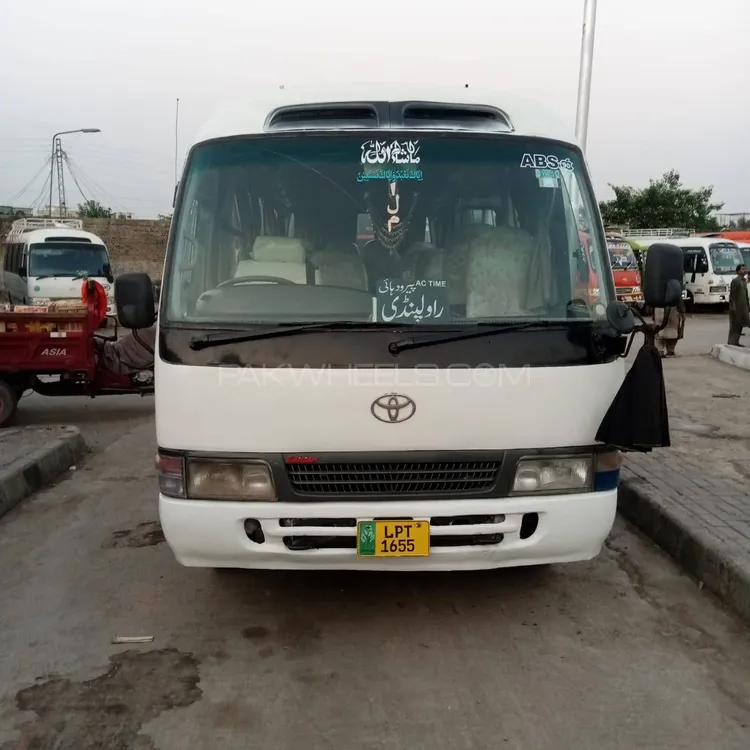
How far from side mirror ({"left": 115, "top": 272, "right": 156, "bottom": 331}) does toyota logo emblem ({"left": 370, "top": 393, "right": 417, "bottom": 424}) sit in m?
1.28

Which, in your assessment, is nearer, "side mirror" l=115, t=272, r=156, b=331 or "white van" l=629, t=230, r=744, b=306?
"side mirror" l=115, t=272, r=156, b=331

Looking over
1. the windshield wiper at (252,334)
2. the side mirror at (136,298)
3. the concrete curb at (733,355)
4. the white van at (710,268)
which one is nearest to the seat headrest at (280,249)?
the windshield wiper at (252,334)

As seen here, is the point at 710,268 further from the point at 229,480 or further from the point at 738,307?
the point at 229,480

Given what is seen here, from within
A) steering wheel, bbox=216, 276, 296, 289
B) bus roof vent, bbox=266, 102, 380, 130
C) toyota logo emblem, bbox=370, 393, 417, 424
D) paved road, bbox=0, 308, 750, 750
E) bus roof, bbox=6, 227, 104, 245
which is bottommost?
paved road, bbox=0, 308, 750, 750

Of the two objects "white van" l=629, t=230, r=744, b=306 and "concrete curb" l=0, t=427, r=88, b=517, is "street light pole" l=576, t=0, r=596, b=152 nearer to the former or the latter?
"concrete curb" l=0, t=427, r=88, b=517

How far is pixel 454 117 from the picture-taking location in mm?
4102

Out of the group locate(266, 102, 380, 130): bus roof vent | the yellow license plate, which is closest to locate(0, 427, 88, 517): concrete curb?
the yellow license plate

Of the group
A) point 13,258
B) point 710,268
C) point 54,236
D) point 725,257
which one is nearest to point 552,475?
point 54,236

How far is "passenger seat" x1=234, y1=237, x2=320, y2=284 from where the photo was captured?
3910mm

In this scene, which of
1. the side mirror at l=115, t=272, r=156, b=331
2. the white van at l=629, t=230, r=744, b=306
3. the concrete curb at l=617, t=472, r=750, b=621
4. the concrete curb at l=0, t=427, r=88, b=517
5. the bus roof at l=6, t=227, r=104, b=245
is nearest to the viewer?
the side mirror at l=115, t=272, r=156, b=331

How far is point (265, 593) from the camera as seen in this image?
4.47 m

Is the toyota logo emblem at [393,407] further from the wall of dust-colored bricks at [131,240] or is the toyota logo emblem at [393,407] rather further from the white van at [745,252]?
the wall of dust-colored bricks at [131,240]

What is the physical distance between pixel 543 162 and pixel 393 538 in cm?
193

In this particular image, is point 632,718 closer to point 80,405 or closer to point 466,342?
point 466,342
